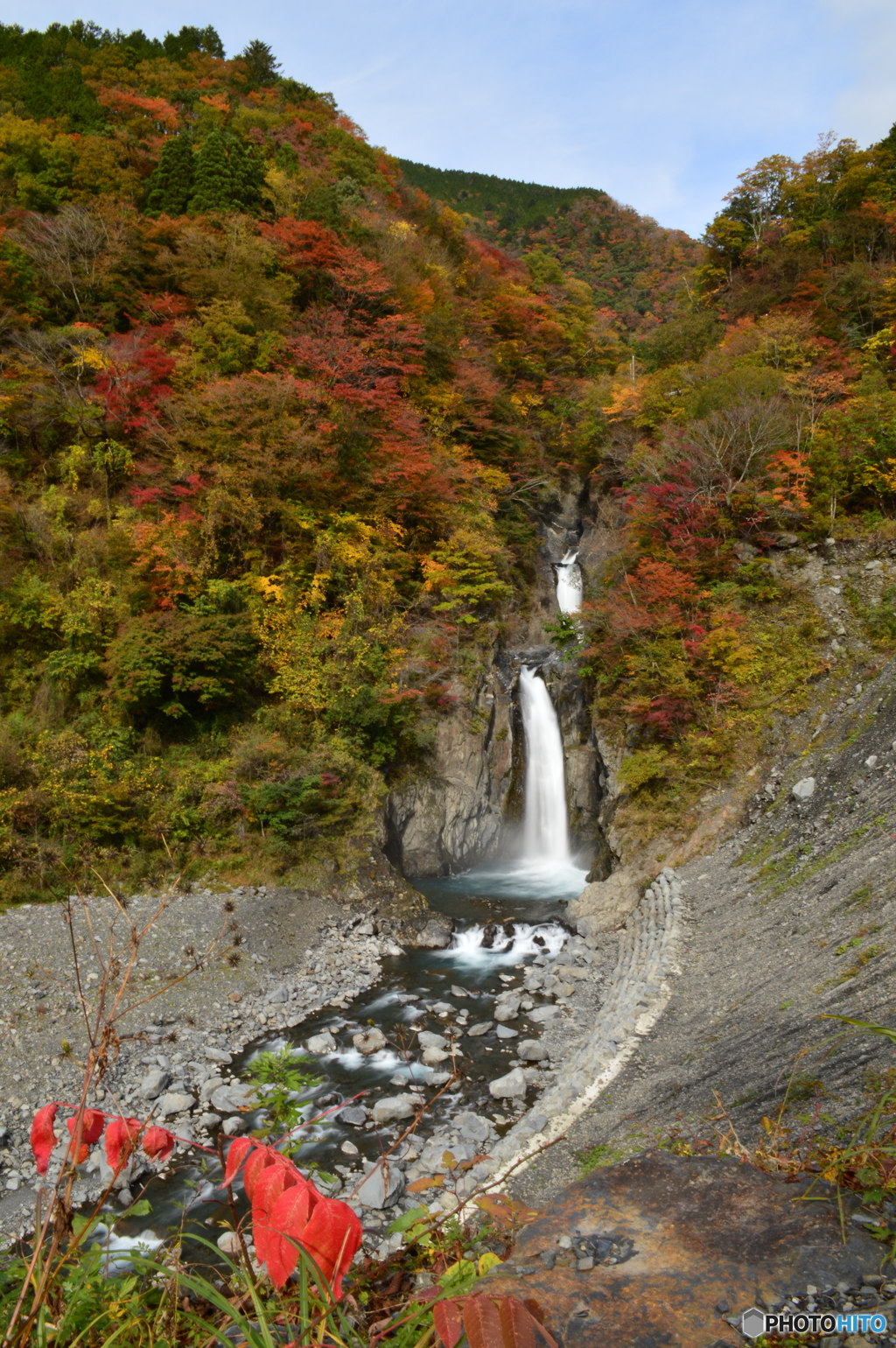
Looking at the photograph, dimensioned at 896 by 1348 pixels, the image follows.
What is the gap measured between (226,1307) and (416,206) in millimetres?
32707

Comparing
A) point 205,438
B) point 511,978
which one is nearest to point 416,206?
point 205,438

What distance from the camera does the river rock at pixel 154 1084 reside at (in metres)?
7.68

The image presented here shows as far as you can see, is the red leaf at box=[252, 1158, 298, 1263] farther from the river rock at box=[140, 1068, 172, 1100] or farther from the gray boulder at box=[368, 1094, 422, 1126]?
the river rock at box=[140, 1068, 172, 1100]

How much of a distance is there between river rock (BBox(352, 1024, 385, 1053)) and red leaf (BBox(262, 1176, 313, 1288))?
835 cm

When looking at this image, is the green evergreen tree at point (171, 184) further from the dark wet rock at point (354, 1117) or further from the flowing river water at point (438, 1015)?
the dark wet rock at point (354, 1117)

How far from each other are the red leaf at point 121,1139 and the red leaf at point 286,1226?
0.60 meters

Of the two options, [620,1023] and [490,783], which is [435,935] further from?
[490,783]

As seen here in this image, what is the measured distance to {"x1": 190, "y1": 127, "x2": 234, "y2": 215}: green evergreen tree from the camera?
18375 mm

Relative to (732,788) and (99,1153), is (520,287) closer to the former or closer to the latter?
(732,788)

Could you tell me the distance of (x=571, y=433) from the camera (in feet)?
83.3

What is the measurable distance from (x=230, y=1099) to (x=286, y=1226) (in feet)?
25.5

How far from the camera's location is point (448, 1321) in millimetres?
1185

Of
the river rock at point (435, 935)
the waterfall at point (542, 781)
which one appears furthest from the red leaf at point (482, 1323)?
the waterfall at point (542, 781)

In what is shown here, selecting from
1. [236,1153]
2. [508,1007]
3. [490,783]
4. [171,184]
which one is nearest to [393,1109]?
[508,1007]
